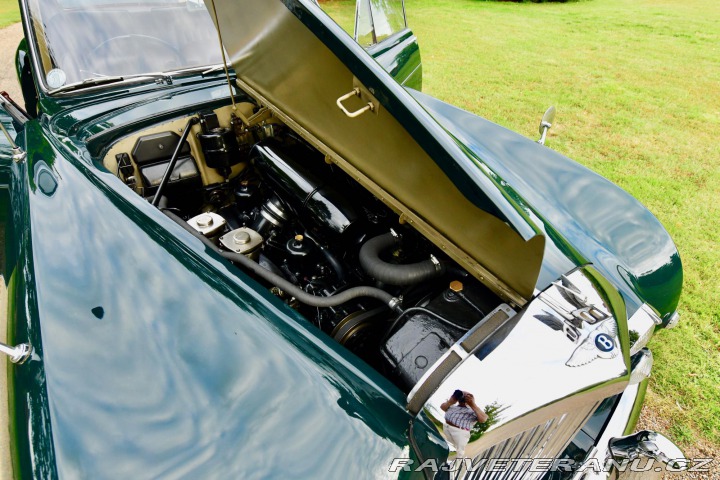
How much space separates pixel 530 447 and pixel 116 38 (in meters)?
2.52

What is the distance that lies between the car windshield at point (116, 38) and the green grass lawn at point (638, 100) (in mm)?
2266

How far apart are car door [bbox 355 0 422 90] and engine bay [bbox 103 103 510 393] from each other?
4.12ft

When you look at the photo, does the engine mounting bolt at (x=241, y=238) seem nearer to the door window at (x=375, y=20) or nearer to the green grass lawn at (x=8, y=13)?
the door window at (x=375, y=20)

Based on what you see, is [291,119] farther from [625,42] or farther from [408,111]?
[625,42]

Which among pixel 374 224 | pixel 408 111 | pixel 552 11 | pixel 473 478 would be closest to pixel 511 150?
pixel 374 224

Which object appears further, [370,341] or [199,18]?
[199,18]

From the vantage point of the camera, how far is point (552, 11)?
11477 millimetres

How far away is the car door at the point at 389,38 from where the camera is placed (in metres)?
3.05

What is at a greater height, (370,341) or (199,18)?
(199,18)

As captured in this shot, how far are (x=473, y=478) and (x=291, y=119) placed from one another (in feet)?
4.51

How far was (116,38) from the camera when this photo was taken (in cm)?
220

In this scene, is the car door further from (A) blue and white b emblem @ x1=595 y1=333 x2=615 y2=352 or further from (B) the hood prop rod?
(A) blue and white b emblem @ x1=595 y1=333 x2=615 y2=352

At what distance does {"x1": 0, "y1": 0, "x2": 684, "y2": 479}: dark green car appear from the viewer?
0.91m

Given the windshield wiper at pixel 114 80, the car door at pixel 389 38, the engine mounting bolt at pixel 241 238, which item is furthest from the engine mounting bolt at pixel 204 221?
the car door at pixel 389 38
